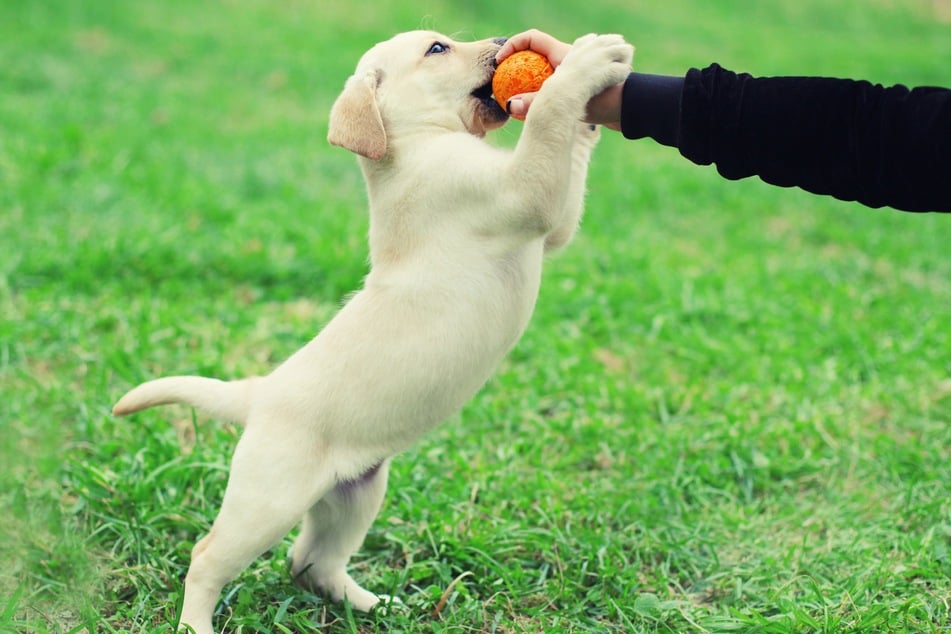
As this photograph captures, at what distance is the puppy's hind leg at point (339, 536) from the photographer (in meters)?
3.03

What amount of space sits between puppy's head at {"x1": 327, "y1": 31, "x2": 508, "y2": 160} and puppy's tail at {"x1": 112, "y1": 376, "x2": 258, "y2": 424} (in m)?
0.87

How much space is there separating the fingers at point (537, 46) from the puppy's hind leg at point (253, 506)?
1353 mm

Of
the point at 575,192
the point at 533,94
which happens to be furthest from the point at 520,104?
the point at 575,192

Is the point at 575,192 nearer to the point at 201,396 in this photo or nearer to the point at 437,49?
the point at 437,49

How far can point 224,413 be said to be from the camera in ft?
9.66

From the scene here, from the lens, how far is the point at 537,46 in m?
2.97

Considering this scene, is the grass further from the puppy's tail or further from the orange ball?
the orange ball

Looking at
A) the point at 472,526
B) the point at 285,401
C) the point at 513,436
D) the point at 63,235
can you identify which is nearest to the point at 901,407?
the point at 513,436

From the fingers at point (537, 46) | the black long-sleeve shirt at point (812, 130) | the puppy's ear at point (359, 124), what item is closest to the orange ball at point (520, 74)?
the fingers at point (537, 46)

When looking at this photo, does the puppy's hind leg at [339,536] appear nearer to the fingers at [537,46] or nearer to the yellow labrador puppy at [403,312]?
the yellow labrador puppy at [403,312]

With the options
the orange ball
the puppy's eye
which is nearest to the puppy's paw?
the orange ball

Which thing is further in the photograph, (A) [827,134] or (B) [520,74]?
(B) [520,74]

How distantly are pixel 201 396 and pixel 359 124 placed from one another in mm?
961

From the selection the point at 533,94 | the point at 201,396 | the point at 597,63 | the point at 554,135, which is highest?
the point at 597,63
